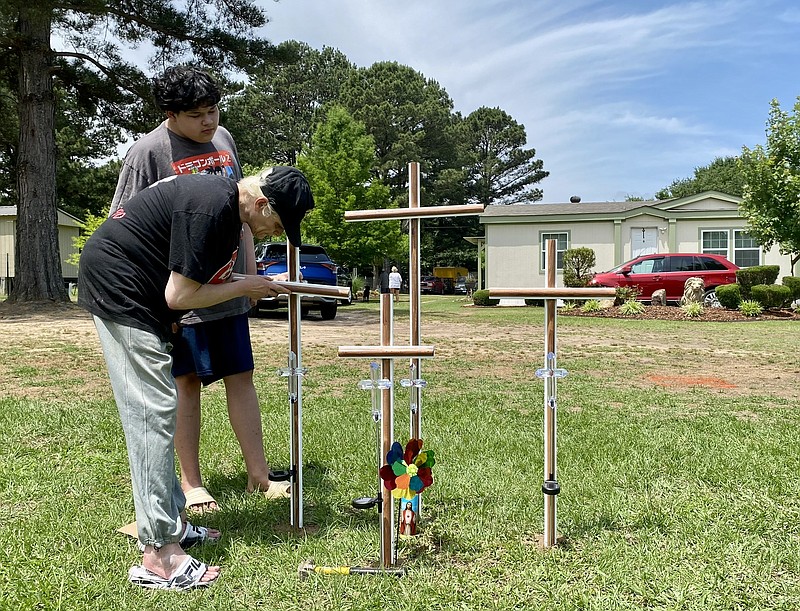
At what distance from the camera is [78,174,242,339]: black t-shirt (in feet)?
6.77

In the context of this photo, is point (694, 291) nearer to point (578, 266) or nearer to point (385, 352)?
point (578, 266)

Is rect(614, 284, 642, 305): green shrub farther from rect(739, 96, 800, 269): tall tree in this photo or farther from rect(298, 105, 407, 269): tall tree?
rect(298, 105, 407, 269): tall tree

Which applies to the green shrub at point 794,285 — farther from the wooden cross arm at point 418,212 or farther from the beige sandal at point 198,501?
the beige sandal at point 198,501

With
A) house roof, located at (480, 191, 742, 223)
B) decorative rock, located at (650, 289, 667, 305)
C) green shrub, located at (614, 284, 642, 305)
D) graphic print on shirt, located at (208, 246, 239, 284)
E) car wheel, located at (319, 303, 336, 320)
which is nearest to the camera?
graphic print on shirt, located at (208, 246, 239, 284)

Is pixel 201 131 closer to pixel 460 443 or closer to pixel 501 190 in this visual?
pixel 460 443

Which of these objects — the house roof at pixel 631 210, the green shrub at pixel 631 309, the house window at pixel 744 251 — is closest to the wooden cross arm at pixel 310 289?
the green shrub at pixel 631 309

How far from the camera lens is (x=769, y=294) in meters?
15.0

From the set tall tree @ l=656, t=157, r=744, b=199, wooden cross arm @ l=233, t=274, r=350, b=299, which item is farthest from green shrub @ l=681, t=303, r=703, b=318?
tall tree @ l=656, t=157, r=744, b=199

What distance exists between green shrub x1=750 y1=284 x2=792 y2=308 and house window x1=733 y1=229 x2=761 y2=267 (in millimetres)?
6166

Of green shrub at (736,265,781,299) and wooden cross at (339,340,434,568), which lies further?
green shrub at (736,265,781,299)

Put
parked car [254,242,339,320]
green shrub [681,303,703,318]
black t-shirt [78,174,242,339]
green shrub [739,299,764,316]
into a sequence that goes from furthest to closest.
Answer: green shrub [739,299,764,316] → green shrub [681,303,703,318] → parked car [254,242,339,320] → black t-shirt [78,174,242,339]

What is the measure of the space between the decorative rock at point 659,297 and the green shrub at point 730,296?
4.70 feet

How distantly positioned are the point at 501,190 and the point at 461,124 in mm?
5492

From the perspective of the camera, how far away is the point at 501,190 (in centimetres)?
4747
